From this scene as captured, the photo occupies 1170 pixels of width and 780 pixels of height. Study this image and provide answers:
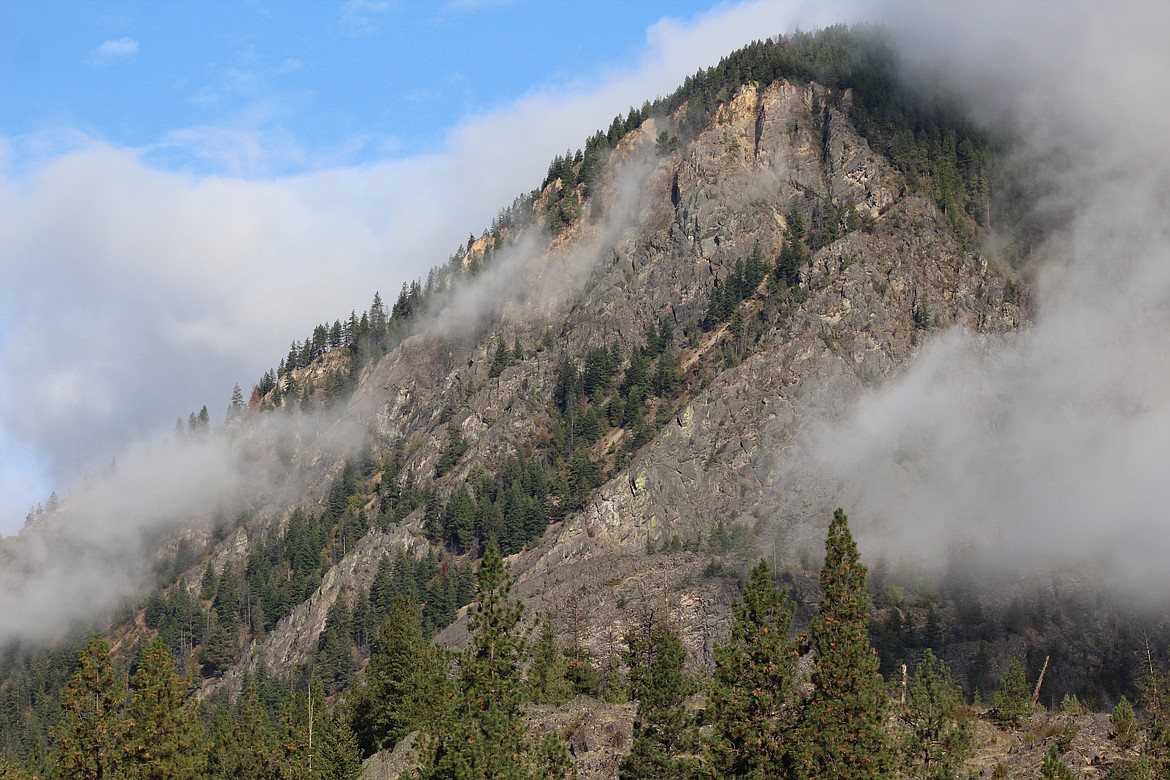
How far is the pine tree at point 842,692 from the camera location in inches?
2613

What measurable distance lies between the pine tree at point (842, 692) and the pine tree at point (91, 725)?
124 ft

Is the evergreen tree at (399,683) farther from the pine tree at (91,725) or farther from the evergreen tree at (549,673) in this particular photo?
the pine tree at (91,725)

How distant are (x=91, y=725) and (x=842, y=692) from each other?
4095cm

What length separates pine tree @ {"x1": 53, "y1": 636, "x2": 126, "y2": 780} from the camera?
242 ft

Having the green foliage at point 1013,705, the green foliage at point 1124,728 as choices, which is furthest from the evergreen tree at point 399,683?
the green foliage at point 1124,728

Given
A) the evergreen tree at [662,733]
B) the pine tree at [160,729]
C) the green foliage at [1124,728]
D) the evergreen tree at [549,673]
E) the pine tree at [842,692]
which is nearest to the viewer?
the pine tree at [842,692]

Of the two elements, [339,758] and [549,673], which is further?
[549,673]

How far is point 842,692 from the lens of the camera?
68.4 meters

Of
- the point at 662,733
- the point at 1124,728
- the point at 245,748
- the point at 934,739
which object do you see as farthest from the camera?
the point at 245,748

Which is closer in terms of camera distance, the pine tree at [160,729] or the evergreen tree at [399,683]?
the pine tree at [160,729]

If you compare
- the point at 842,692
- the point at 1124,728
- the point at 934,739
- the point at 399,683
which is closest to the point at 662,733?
Answer: the point at 842,692

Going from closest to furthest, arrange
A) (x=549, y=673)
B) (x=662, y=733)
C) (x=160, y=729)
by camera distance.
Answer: (x=160, y=729), (x=662, y=733), (x=549, y=673)

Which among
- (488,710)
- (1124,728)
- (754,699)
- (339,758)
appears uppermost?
(488,710)

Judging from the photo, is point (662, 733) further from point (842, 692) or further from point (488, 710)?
point (488, 710)
